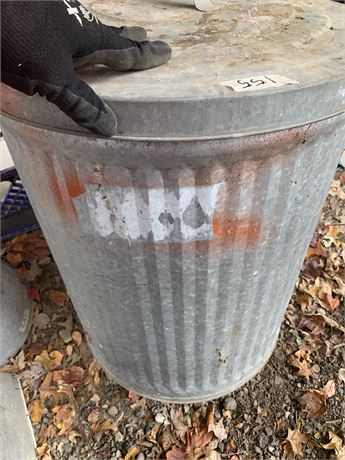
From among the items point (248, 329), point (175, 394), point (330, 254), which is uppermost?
point (248, 329)

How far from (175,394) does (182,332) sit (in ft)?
1.64

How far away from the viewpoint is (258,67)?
106 cm

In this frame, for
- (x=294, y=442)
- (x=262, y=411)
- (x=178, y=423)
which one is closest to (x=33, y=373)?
(x=178, y=423)

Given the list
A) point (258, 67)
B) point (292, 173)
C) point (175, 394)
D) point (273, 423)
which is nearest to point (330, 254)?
point (273, 423)

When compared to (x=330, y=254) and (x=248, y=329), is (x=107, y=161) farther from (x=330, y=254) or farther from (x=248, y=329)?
(x=330, y=254)

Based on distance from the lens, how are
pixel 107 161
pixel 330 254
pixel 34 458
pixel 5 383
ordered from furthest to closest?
pixel 330 254, pixel 5 383, pixel 34 458, pixel 107 161

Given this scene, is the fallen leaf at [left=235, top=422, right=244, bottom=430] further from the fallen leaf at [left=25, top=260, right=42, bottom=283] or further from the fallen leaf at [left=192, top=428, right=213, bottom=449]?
the fallen leaf at [left=25, top=260, right=42, bottom=283]

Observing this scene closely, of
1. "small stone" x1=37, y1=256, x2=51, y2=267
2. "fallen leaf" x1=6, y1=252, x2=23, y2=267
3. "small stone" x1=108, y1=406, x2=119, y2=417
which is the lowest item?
"small stone" x1=108, y1=406, x2=119, y2=417

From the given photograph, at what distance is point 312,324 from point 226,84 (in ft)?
5.45

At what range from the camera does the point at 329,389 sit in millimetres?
2047

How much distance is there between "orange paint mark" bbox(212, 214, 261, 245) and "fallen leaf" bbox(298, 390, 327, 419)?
1098 millimetres

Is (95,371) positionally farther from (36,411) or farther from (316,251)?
(316,251)

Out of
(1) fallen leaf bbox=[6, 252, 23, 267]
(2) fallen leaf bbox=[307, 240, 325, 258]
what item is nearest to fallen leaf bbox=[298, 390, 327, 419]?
(2) fallen leaf bbox=[307, 240, 325, 258]

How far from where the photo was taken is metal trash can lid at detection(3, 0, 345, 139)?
0.95 metres
